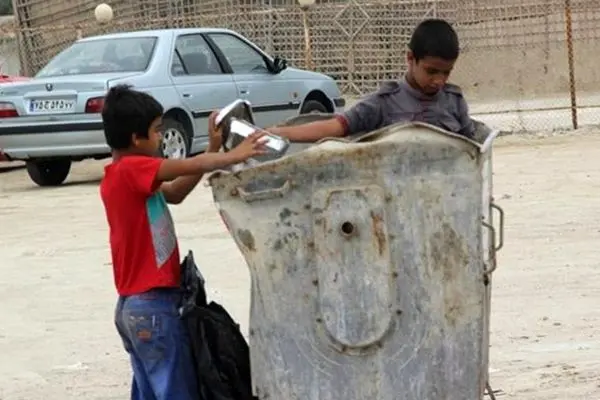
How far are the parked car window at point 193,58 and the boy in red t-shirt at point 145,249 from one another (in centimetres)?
972

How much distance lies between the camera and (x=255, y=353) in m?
4.16

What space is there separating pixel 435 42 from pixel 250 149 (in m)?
0.70

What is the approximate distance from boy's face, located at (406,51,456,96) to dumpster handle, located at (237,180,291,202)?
675 mm

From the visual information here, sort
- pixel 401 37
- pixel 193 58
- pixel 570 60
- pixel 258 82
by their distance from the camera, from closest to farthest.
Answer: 1. pixel 193 58
2. pixel 258 82
3. pixel 570 60
4. pixel 401 37

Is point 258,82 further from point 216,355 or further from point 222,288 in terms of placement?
point 216,355

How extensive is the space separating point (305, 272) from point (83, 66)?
34.4 ft

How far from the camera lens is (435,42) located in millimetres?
4316

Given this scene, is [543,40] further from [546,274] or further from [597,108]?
[546,274]

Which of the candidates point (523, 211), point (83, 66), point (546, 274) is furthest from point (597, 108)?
point (546, 274)

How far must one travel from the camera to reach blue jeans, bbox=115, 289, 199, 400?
4266 mm

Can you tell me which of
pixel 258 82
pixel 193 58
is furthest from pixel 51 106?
pixel 258 82

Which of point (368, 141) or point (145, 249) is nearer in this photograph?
point (368, 141)

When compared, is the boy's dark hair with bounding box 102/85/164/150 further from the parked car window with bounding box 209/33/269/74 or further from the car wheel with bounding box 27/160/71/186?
the parked car window with bounding box 209/33/269/74

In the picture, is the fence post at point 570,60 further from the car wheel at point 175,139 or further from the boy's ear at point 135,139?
the boy's ear at point 135,139
